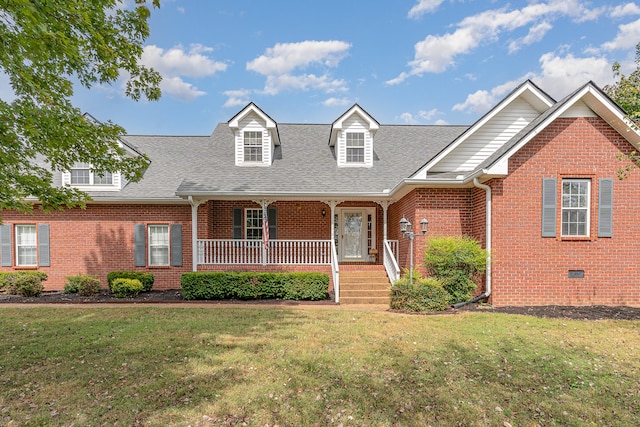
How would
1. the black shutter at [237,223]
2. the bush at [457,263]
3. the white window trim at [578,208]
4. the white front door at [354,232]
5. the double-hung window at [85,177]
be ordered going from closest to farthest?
the white window trim at [578,208], the bush at [457,263], the double-hung window at [85,177], the black shutter at [237,223], the white front door at [354,232]

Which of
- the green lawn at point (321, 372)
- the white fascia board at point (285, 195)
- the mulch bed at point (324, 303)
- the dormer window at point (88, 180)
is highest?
the dormer window at point (88, 180)

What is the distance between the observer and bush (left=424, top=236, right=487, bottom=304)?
381 inches

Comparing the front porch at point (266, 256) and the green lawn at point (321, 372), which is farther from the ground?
the front porch at point (266, 256)

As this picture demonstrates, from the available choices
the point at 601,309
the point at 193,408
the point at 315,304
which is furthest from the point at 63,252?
the point at 601,309

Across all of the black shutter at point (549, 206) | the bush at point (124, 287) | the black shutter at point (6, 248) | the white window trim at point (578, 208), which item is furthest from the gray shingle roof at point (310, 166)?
the black shutter at point (6, 248)

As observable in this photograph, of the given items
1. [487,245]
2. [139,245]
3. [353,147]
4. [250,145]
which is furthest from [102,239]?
[487,245]

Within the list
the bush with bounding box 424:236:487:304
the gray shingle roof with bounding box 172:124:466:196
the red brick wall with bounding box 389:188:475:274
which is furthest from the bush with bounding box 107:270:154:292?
the bush with bounding box 424:236:487:304

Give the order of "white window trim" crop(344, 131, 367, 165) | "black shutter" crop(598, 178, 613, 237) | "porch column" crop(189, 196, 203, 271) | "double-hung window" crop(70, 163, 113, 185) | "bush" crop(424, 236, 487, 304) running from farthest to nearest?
"white window trim" crop(344, 131, 367, 165)
"double-hung window" crop(70, 163, 113, 185)
"porch column" crop(189, 196, 203, 271)
"bush" crop(424, 236, 487, 304)
"black shutter" crop(598, 178, 613, 237)

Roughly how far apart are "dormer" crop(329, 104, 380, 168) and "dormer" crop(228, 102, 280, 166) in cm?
278

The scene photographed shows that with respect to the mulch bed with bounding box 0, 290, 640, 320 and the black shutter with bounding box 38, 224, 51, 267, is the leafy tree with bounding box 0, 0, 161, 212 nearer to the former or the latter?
the mulch bed with bounding box 0, 290, 640, 320

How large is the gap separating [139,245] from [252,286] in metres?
5.22

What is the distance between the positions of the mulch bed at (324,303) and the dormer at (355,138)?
6.42 m

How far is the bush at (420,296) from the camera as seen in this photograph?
916 centimetres

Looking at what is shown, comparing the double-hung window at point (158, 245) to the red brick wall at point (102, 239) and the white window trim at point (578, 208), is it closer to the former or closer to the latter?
the red brick wall at point (102, 239)
